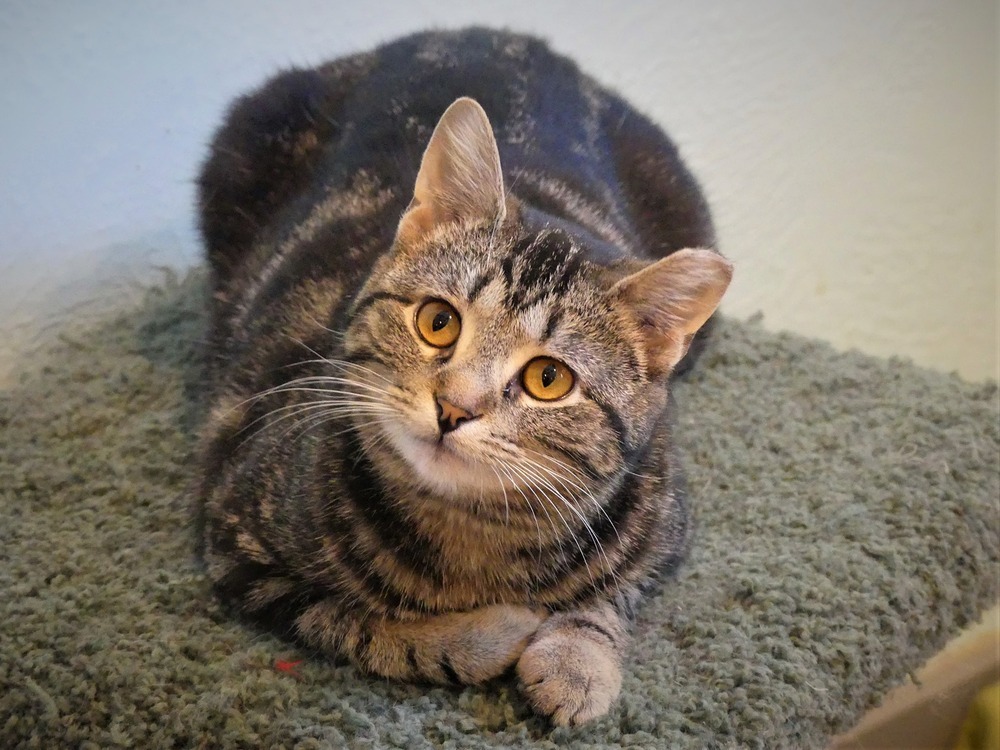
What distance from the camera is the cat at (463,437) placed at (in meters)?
0.94

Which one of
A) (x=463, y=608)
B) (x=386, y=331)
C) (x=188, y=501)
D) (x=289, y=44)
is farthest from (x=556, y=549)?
(x=289, y=44)

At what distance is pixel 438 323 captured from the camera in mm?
979

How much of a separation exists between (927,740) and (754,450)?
0.61 meters

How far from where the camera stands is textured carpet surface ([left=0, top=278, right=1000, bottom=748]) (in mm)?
963

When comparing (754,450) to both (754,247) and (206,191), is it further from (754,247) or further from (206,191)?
(206,191)

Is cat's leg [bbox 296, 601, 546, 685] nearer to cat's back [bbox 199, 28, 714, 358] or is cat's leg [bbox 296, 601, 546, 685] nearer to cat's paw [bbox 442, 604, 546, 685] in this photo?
cat's paw [bbox 442, 604, 546, 685]

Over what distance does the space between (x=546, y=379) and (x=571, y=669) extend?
0.35 m

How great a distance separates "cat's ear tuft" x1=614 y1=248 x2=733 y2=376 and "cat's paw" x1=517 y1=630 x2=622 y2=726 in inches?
13.8

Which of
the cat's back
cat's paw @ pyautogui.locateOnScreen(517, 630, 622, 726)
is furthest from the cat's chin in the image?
the cat's back

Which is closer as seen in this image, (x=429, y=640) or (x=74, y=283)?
(x=429, y=640)

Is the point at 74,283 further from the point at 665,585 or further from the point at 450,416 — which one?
the point at 665,585

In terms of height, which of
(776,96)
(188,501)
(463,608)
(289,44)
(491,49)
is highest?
(776,96)

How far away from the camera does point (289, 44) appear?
1.92 m

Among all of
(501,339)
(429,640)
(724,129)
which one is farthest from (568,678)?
(724,129)
